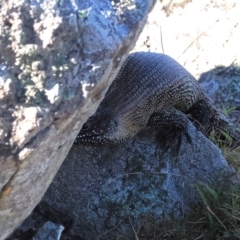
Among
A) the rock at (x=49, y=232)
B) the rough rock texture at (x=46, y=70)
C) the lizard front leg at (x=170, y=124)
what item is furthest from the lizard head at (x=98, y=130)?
the rough rock texture at (x=46, y=70)

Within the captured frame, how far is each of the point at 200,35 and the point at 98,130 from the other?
7.36ft

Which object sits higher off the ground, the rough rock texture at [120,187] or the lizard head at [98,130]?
the lizard head at [98,130]

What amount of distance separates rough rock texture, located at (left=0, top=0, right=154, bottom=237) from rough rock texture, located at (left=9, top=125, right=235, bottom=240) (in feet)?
4.11

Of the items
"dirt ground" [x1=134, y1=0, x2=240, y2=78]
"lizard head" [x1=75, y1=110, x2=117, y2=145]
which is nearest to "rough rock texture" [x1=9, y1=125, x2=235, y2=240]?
"lizard head" [x1=75, y1=110, x2=117, y2=145]

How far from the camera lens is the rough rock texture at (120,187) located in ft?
8.87

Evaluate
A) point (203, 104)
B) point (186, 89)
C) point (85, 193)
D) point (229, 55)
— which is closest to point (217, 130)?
point (203, 104)

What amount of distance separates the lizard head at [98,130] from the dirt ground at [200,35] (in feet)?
5.80

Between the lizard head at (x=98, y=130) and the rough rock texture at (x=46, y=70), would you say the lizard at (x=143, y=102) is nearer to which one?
the lizard head at (x=98, y=130)

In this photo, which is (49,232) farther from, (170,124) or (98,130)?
(170,124)

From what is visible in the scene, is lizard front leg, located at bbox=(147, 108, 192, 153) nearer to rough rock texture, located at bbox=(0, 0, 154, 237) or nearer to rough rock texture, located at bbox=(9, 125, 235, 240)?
rough rock texture, located at bbox=(9, 125, 235, 240)

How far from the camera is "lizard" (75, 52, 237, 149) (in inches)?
116

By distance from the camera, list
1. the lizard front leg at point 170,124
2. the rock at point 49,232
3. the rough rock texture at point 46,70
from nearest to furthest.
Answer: the rough rock texture at point 46,70
the rock at point 49,232
the lizard front leg at point 170,124

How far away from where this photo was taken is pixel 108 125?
9.77ft

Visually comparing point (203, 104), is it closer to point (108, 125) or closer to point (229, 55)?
point (229, 55)
